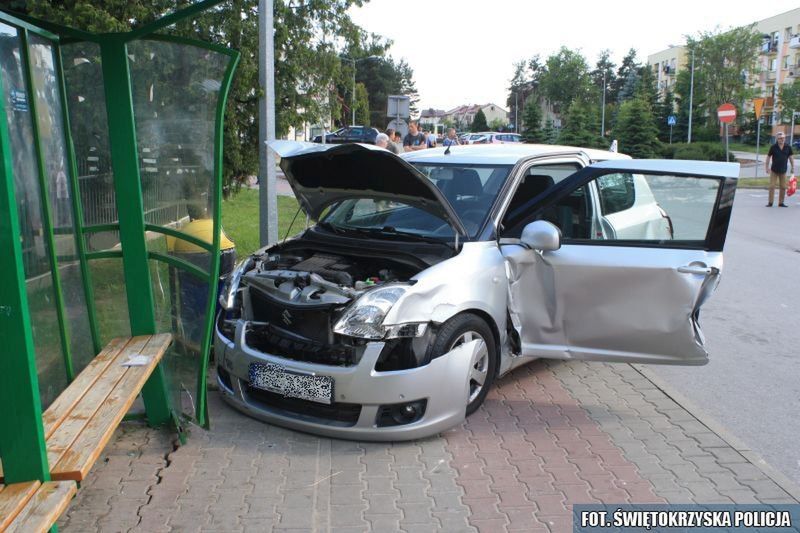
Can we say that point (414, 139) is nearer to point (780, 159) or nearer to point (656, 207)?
point (780, 159)

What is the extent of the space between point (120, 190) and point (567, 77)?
94.3 m

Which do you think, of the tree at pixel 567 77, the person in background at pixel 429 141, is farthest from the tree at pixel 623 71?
the person in background at pixel 429 141

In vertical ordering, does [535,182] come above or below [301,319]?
above

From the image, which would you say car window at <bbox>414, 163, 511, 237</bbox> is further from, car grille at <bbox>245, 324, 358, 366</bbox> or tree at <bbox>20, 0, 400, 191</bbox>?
tree at <bbox>20, 0, 400, 191</bbox>

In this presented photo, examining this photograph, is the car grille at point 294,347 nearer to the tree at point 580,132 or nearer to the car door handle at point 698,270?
the car door handle at point 698,270

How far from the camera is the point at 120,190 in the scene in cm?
467

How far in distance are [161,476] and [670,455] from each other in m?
3.07

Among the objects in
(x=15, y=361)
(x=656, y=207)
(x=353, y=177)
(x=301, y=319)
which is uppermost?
(x=353, y=177)

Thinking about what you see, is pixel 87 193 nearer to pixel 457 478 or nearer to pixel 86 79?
pixel 86 79

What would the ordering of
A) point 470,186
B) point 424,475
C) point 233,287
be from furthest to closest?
point 470,186 < point 233,287 < point 424,475

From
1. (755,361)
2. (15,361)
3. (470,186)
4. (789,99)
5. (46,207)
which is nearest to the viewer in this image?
(15,361)

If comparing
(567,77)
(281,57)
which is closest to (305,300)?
(281,57)

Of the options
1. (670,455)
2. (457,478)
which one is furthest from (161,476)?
(670,455)

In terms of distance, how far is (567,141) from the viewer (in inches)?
2029
